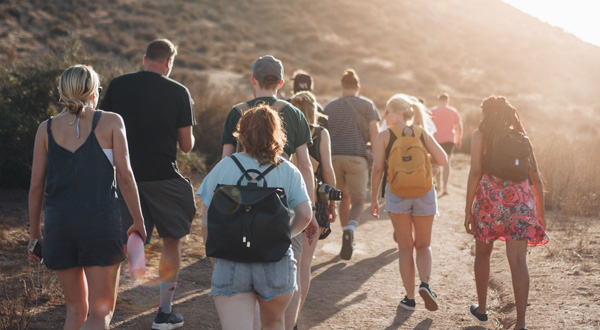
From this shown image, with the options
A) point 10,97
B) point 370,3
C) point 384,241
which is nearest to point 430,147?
point 384,241

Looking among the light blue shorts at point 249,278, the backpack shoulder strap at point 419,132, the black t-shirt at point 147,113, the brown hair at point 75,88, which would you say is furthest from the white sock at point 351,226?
the brown hair at point 75,88

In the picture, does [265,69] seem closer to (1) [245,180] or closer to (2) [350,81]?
(1) [245,180]

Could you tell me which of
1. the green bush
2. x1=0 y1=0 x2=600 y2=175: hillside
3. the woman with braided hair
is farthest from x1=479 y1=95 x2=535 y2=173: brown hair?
x1=0 y1=0 x2=600 y2=175: hillside

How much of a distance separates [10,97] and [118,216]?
283 inches

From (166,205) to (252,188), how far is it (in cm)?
183

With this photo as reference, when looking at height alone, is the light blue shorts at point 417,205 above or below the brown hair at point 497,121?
below

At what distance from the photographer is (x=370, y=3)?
62500 mm

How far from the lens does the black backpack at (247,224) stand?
9.53ft

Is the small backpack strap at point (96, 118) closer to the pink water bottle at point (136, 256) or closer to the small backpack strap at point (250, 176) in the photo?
the pink water bottle at point (136, 256)

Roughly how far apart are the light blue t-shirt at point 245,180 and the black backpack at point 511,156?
2.17 meters

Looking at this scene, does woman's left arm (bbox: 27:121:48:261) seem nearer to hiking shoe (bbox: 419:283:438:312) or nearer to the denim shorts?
the denim shorts

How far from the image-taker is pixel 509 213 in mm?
4684

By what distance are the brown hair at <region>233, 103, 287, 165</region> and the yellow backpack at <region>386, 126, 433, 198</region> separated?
7.40 ft

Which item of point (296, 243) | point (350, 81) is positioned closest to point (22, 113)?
point (350, 81)
